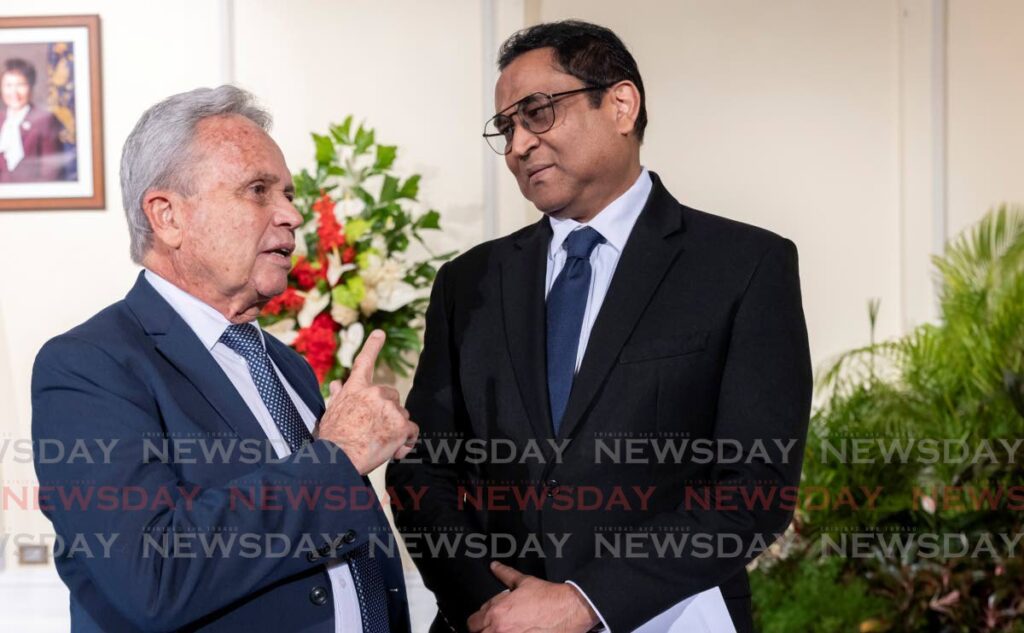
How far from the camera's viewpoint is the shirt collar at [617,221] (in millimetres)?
1965

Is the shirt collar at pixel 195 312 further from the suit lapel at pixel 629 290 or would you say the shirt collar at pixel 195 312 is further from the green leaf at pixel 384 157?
the green leaf at pixel 384 157

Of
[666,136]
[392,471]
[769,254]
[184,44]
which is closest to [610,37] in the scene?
[769,254]

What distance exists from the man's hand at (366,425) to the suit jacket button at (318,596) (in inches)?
7.5

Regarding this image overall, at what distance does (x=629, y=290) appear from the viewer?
188 cm

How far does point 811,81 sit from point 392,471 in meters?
3.47

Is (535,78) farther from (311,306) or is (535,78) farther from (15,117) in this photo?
(15,117)

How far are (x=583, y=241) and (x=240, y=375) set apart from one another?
63cm

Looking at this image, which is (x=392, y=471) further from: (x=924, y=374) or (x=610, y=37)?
(x=924, y=374)

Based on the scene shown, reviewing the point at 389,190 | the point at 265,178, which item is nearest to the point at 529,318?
the point at 265,178

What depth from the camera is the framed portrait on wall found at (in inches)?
186

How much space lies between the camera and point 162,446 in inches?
59.2

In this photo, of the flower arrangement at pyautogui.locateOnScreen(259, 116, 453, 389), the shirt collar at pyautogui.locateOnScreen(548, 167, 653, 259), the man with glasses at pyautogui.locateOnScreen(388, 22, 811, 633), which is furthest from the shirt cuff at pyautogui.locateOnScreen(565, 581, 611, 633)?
the flower arrangement at pyautogui.locateOnScreen(259, 116, 453, 389)

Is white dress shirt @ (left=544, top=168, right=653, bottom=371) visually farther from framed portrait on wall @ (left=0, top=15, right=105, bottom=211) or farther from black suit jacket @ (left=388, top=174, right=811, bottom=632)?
framed portrait on wall @ (left=0, top=15, right=105, bottom=211)

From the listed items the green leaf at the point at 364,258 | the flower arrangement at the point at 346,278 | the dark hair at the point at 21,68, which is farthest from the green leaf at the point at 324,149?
the dark hair at the point at 21,68
